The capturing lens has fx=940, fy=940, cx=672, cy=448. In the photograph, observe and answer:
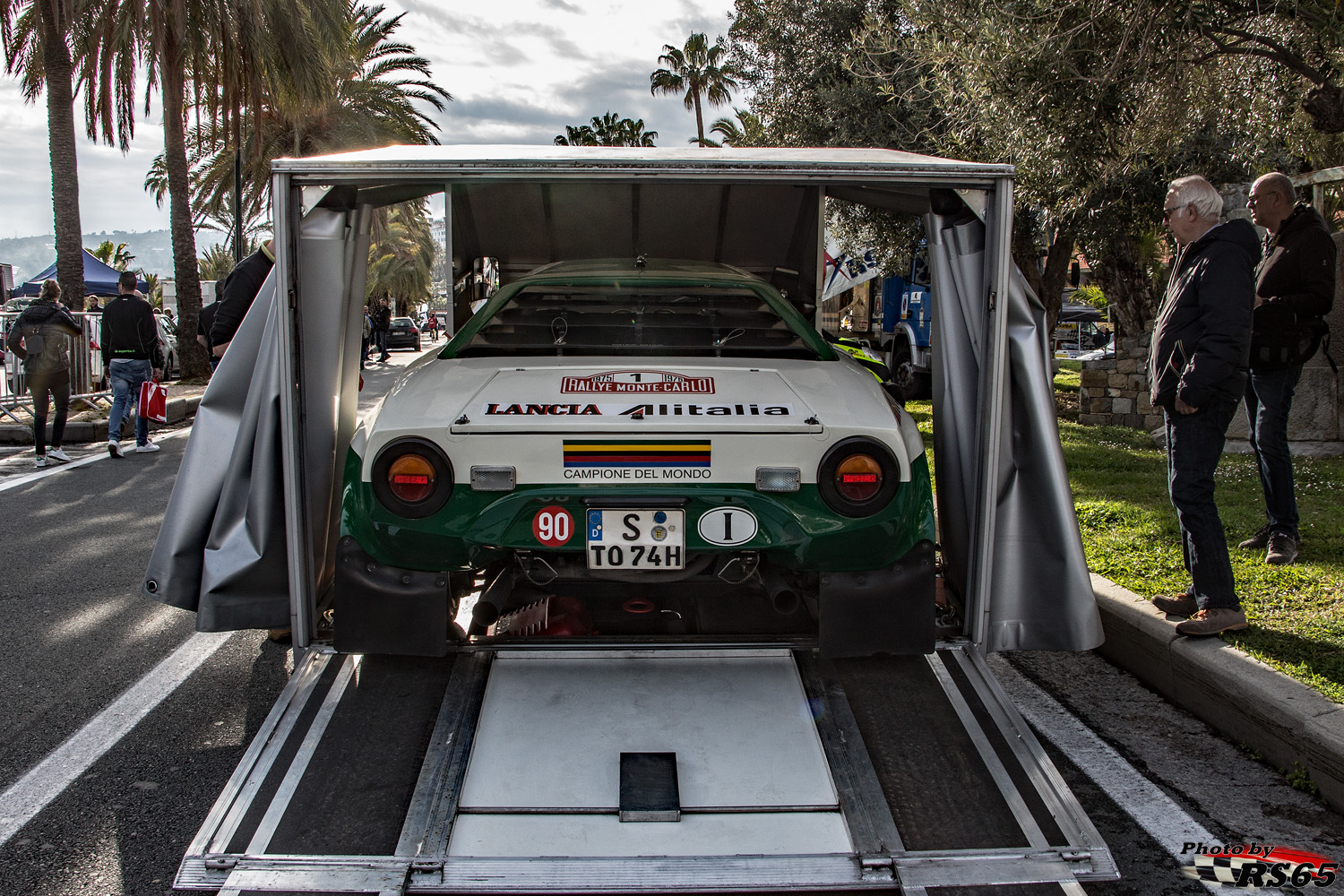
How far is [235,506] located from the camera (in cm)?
340

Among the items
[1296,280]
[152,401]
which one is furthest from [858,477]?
[152,401]

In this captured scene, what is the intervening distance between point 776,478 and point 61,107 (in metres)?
15.9

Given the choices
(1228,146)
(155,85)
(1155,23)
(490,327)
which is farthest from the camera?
(155,85)

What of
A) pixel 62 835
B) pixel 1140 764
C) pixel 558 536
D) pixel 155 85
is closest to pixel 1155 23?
pixel 1140 764

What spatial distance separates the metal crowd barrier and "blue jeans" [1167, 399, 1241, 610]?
11.4 m

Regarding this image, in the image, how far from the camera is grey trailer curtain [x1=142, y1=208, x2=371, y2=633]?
3.28m

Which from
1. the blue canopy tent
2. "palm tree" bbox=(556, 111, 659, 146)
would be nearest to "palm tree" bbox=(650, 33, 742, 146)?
"palm tree" bbox=(556, 111, 659, 146)

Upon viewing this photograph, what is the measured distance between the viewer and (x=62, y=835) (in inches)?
105

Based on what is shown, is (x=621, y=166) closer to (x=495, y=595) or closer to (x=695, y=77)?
(x=495, y=595)

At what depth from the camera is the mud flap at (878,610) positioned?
3027 mm

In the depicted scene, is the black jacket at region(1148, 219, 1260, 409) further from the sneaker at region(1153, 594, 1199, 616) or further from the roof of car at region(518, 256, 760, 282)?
the roof of car at region(518, 256, 760, 282)

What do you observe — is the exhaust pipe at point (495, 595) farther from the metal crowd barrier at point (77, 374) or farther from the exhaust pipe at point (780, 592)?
the metal crowd barrier at point (77, 374)

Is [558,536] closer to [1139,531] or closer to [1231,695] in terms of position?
[1231,695]

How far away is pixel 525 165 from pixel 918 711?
2207 mm
